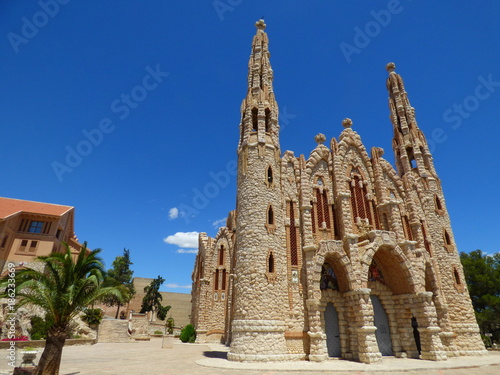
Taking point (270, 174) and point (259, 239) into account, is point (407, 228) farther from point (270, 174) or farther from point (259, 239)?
point (259, 239)

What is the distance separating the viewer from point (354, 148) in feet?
80.6

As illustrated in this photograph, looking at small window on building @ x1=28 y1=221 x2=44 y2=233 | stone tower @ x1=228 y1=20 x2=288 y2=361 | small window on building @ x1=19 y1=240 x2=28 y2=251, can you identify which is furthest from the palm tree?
small window on building @ x1=28 y1=221 x2=44 y2=233

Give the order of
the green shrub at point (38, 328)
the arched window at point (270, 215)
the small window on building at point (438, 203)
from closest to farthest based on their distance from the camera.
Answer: the arched window at point (270, 215), the green shrub at point (38, 328), the small window on building at point (438, 203)

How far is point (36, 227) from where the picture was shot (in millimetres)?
32094

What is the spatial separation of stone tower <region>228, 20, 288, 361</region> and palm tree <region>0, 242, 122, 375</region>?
25.4 feet

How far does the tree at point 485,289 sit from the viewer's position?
31.5m

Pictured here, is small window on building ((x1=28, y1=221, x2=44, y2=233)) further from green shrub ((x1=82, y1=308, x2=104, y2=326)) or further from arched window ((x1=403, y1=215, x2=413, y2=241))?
arched window ((x1=403, y1=215, x2=413, y2=241))

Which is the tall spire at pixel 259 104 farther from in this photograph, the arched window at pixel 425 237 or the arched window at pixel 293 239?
the arched window at pixel 425 237

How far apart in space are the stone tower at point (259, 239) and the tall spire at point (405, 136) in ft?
42.7

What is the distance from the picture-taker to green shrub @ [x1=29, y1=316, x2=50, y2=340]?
22.8 metres

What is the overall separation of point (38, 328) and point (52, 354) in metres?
17.6

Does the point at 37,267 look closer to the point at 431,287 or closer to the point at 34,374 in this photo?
the point at 34,374

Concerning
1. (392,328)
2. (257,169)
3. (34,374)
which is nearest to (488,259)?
(392,328)

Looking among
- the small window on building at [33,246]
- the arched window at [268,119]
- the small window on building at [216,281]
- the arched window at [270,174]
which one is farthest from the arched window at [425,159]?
the small window on building at [33,246]
